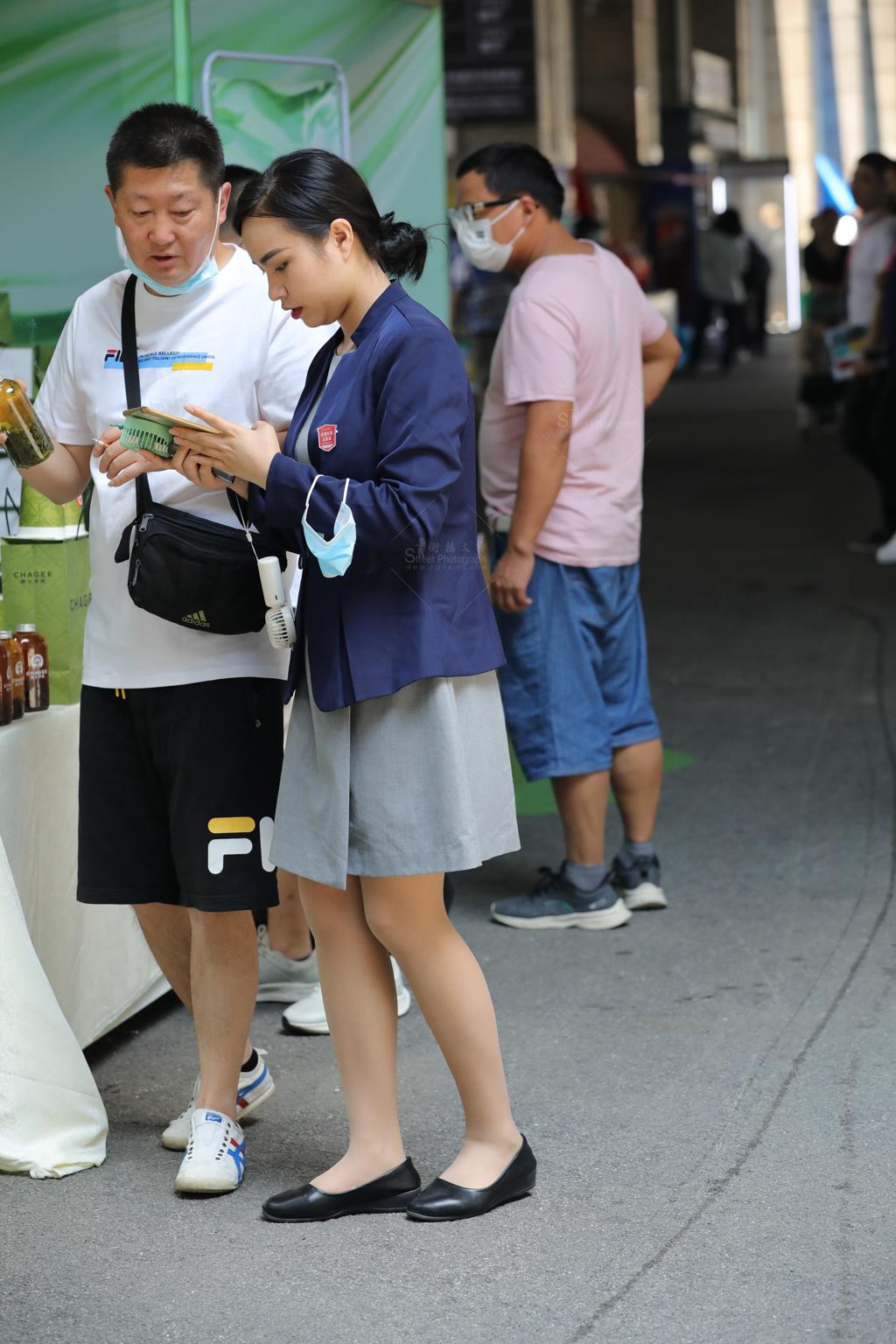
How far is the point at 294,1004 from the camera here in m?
4.23

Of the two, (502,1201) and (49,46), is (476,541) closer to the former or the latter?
(502,1201)

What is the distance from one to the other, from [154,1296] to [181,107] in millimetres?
2019

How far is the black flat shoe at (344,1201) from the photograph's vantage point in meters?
3.12

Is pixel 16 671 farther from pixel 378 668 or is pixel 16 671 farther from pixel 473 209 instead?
pixel 473 209

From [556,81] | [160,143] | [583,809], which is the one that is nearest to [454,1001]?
[160,143]

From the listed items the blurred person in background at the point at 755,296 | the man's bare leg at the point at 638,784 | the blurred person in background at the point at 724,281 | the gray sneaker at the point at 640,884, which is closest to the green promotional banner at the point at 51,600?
the man's bare leg at the point at 638,784

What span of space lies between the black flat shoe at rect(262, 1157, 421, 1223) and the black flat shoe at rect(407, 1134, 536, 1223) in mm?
34

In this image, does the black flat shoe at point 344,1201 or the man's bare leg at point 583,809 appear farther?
the man's bare leg at point 583,809

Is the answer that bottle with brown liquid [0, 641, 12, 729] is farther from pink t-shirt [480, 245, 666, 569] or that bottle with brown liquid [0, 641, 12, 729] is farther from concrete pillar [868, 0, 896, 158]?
concrete pillar [868, 0, 896, 158]

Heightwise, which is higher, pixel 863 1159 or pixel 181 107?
pixel 181 107

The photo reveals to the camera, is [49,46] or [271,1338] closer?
[271,1338]

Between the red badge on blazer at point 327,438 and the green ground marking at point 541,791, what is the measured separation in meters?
3.15

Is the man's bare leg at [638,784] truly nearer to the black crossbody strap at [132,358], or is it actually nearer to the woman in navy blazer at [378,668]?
the woman in navy blazer at [378,668]

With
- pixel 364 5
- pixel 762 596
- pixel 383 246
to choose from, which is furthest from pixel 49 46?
pixel 762 596
